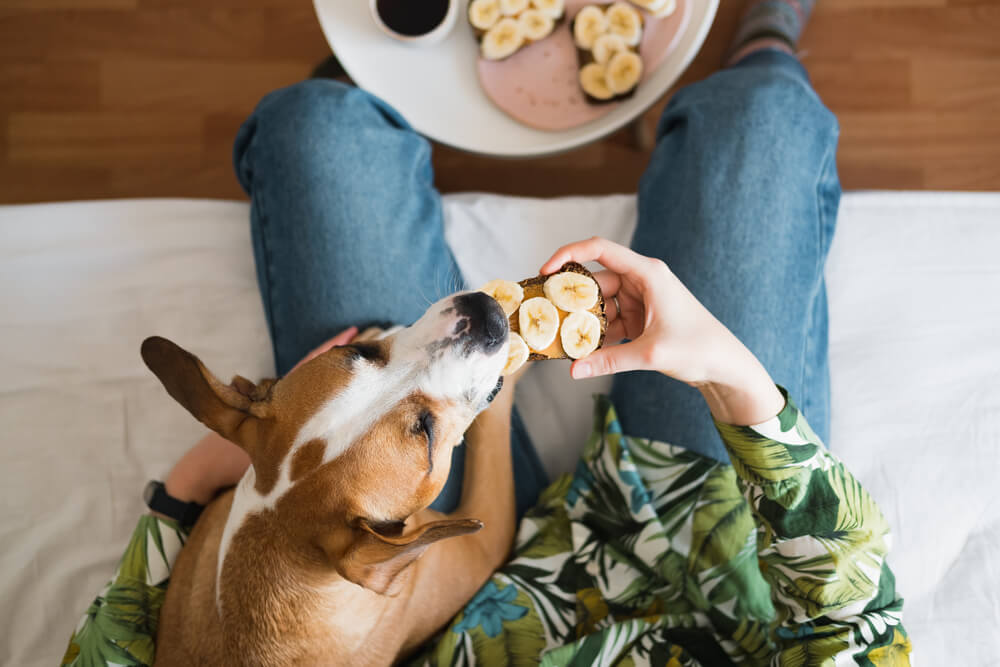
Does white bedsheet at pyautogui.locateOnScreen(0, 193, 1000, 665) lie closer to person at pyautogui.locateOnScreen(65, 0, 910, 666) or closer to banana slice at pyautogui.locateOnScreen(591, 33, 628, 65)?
person at pyautogui.locateOnScreen(65, 0, 910, 666)

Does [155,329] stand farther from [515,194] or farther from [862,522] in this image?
[862,522]

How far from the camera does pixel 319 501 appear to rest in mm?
1373

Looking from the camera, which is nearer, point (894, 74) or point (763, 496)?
point (763, 496)

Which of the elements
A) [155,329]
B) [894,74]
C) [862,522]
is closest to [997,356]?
[862,522]

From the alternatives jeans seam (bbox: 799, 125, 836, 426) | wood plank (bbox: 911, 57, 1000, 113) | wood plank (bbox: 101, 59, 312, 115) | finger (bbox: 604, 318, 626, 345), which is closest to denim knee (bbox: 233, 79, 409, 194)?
finger (bbox: 604, 318, 626, 345)

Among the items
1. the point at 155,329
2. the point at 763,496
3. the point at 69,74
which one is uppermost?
the point at 763,496

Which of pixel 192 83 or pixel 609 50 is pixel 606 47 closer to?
pixel 609 50

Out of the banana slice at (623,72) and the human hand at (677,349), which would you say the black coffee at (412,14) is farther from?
the human hand at (677,349)

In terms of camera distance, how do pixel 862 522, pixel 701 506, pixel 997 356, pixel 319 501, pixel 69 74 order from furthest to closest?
pixel 69 74
pixel 997 356
pixel 701 506
pixel 862 522
pixel 319 501

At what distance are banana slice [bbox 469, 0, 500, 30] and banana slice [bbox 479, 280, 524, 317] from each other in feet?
2.79

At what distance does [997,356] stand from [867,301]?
1.24 feet

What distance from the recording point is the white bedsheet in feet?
6.35

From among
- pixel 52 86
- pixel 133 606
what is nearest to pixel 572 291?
pixel 133 606

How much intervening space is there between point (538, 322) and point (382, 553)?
594 mm
